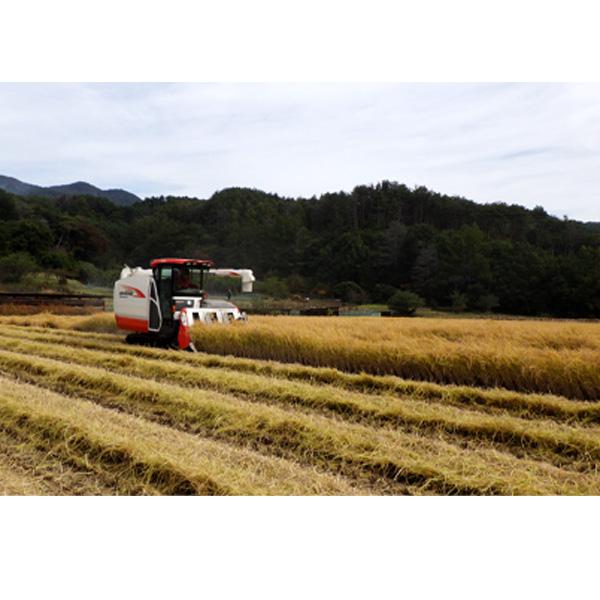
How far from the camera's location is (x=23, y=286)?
982cm

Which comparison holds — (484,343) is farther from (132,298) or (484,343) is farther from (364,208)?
(132,298)

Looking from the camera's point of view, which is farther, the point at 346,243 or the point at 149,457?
the point at 346,243

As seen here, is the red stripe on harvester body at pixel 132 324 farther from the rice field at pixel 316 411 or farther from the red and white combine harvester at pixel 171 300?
the rice field at pixel 316 411

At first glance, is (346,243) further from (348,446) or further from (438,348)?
(348,446)

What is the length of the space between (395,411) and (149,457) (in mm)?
2563

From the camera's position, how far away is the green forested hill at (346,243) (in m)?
6.29

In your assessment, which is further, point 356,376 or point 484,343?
point 356,376

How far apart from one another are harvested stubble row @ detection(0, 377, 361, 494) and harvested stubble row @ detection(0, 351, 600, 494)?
0.96 ft

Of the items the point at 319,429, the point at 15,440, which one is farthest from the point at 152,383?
the point at 319,429

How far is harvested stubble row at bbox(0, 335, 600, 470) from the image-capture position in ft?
14.5

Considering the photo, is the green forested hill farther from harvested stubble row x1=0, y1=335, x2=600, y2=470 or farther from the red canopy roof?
harvested stubble row x1=0, y1=335, x2=600, y2=470

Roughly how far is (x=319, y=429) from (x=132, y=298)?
560 cm

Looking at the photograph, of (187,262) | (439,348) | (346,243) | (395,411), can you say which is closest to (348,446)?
(395,411)

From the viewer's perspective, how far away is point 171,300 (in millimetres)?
8984
